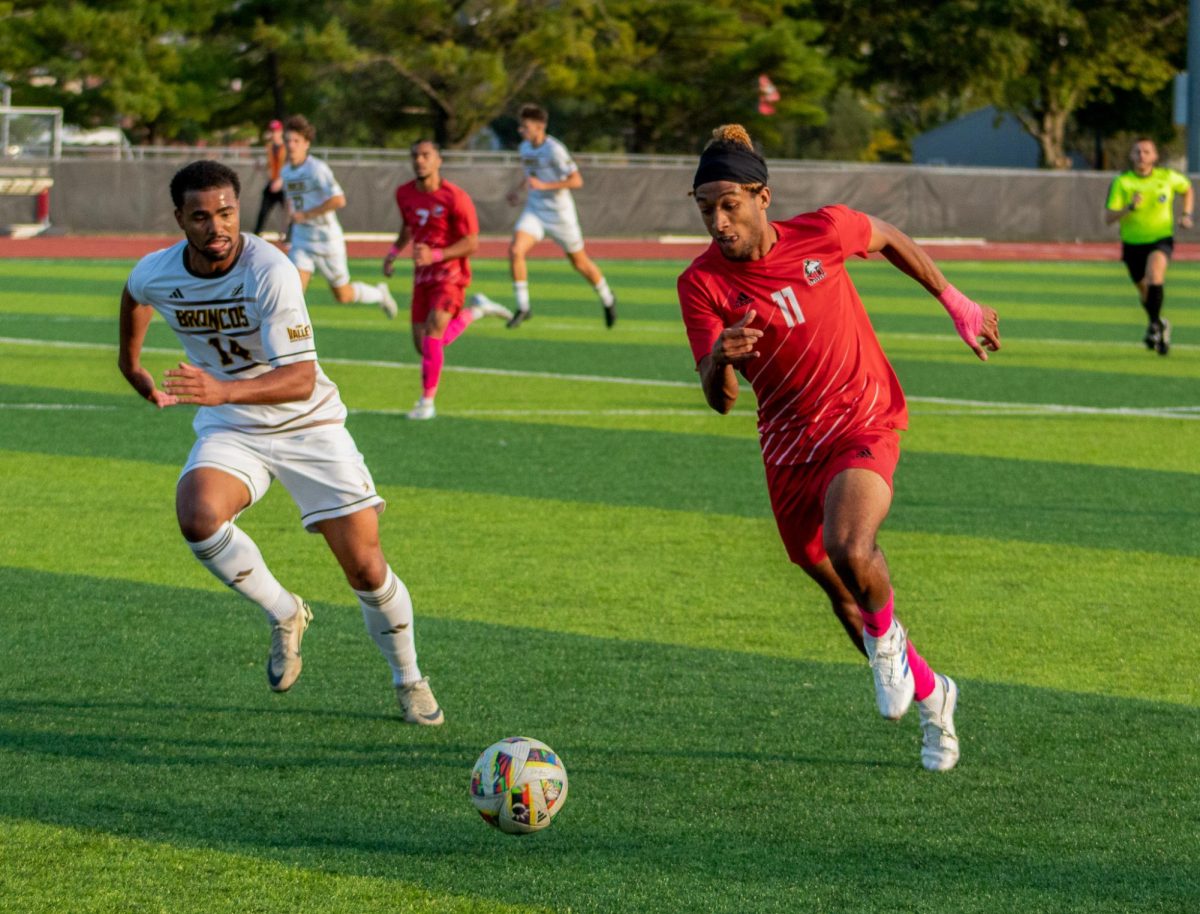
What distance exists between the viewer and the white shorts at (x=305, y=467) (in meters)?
6.68

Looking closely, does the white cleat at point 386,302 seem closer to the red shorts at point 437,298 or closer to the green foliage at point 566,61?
the red shorts at point 437,298

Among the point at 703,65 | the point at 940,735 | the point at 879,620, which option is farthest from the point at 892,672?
the point at 703,65

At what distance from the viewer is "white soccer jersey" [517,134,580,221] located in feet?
71.9

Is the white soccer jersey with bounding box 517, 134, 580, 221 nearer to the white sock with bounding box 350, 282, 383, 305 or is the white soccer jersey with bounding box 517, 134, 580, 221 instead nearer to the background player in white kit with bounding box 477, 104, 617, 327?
the background player in white kit with bounding box 477, 104, 617, 327

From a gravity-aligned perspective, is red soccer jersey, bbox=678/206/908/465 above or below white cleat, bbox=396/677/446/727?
above

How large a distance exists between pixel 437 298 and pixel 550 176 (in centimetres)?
770

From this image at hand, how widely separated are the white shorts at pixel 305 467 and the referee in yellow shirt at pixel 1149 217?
14670 millimetres

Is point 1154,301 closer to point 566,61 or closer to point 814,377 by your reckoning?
point 814,377

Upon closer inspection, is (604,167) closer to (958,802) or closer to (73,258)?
(73,258)

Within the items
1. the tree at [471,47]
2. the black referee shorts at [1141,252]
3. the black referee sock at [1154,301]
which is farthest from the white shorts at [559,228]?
the tree at [471,47]

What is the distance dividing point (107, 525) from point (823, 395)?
5.32 metres

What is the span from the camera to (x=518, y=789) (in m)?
5.32

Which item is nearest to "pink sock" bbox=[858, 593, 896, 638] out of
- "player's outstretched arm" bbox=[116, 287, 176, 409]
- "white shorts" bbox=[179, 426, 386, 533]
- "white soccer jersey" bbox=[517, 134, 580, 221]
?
"white shorts" bbox=[179, 426, 386, 533]

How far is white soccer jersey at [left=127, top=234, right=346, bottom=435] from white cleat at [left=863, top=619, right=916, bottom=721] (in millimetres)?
2179
